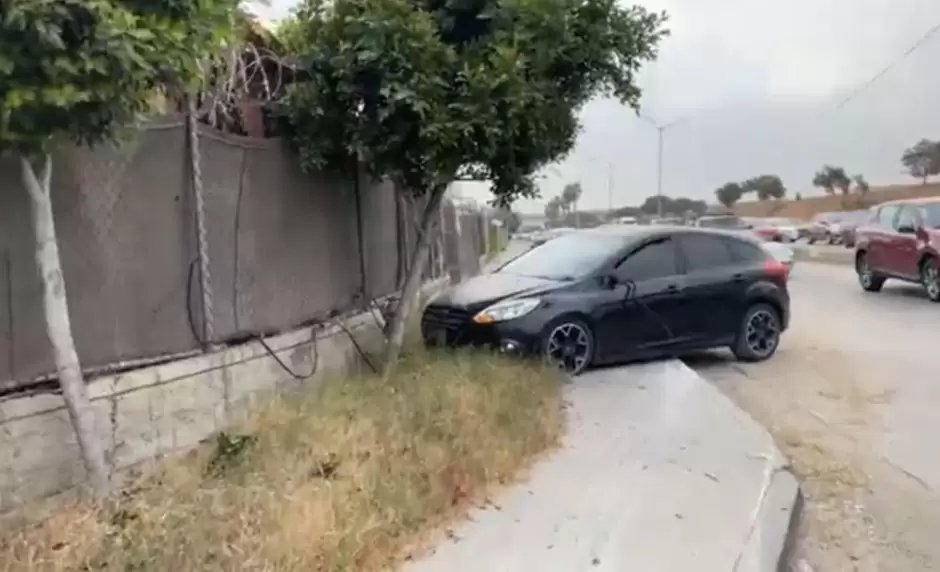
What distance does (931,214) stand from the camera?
55.8ft

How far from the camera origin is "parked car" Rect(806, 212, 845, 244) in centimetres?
4458

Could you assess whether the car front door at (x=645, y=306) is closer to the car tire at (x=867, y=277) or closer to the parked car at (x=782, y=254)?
the parked car at (x=782, y=254)

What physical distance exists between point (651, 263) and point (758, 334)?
1798 mm

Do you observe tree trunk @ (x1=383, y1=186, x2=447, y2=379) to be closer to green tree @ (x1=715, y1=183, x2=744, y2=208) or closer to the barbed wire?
the barbed wire

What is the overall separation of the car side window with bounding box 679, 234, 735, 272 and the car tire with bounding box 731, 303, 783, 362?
2.16 ft

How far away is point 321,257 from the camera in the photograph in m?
8.30

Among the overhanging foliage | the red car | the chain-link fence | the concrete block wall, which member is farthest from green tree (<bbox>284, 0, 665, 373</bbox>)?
the red car

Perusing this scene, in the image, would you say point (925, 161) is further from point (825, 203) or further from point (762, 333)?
point (762, 333)

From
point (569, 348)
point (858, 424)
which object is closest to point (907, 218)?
point (858, 424)

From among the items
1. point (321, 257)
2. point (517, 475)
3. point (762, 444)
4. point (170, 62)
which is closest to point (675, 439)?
point (762, 444)

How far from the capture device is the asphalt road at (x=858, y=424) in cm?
526

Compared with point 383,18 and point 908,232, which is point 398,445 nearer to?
point 383,18

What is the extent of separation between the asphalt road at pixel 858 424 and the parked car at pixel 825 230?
31363 millimetres

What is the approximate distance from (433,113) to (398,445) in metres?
2.73
